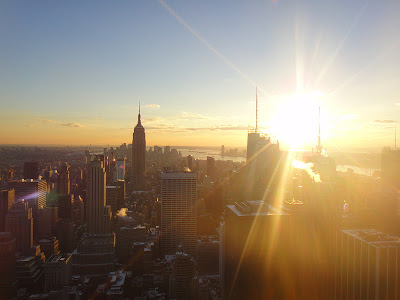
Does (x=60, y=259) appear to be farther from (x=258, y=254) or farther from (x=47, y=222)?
(x=258, y=254)

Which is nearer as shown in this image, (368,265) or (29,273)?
(368,265)

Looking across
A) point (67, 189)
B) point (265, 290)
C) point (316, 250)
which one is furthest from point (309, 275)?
point (67, 189)

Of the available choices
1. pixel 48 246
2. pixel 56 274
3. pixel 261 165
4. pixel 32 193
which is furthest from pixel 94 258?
pixel 261 165

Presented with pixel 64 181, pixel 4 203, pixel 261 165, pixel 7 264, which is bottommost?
pixel 7 264

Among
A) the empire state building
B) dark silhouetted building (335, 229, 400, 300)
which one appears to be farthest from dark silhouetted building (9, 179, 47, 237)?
dark silhouetted building (335, 229, 400, 300)

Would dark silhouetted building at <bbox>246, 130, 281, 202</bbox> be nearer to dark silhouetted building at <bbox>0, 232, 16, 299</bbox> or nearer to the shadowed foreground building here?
the shadowed foreground building

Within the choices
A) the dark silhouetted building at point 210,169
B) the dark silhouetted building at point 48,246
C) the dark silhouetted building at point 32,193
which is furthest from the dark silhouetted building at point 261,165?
the dark silhouetted building at point 32,193
